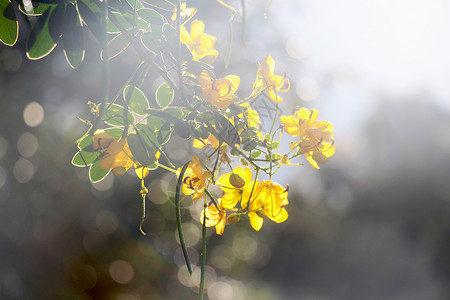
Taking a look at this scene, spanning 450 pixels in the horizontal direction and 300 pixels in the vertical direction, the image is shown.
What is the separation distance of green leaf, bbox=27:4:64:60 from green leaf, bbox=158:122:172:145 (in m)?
0.19

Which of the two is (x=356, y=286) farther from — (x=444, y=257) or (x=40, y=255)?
(x=40, y=255)

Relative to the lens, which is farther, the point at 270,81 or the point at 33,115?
the point at 33,115

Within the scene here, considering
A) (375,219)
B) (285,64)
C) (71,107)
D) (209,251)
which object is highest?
(375,219)

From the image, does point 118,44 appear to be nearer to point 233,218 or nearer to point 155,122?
point 155,122

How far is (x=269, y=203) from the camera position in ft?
1.93

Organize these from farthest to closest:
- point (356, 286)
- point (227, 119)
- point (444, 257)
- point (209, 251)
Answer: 1. point (444, 257)
2. point (356, 286)
3. point (209, 251)
4. point (227, 119)

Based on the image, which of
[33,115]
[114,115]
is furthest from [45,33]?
[33,115]

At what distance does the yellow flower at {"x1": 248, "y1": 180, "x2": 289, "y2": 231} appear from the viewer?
22.6 inches

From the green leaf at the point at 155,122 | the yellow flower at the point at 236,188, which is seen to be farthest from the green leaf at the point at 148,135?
the yellow flower at the point at 236,188

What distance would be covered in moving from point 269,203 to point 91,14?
1.17ft

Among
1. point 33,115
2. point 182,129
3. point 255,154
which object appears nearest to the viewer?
point 182,129

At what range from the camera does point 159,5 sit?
2.09 feet

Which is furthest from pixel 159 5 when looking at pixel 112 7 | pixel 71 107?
pixel 71 107

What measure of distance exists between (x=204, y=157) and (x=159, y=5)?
9.7 inches
